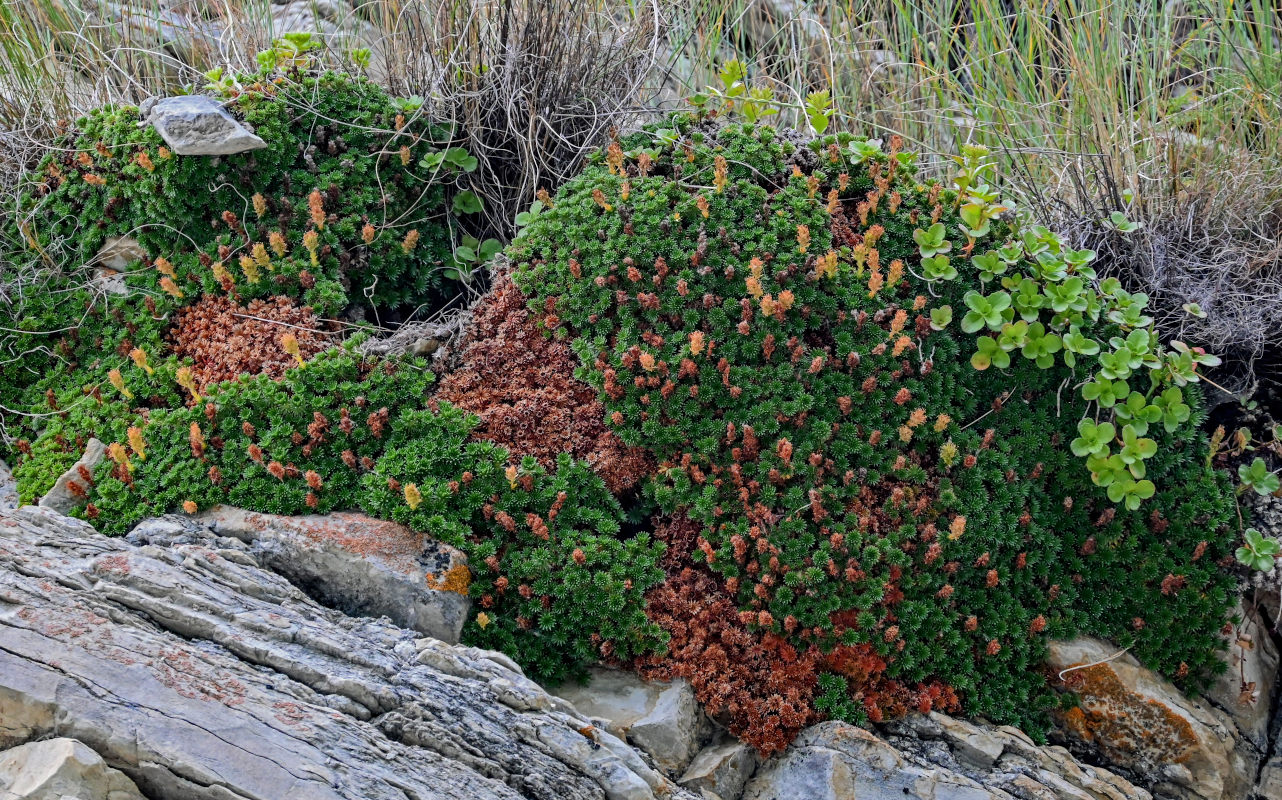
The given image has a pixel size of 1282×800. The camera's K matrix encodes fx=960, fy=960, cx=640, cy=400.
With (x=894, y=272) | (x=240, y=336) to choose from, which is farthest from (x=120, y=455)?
(x=894, y=272)

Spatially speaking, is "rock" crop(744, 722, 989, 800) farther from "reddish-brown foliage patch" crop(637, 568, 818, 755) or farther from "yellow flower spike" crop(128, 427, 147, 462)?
"yellow flower spike" crop(128, 427, 147, 462)

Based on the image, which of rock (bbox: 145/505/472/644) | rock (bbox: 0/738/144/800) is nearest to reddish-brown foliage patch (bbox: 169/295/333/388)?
rock (bbox: 145/505/472/644)

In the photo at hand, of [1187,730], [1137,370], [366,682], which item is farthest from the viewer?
[1137,370]

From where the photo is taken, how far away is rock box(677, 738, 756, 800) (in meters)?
3.66

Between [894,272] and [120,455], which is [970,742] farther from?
[120,455]

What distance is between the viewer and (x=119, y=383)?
4336mm

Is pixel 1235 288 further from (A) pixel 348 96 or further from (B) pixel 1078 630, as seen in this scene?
(A) pixel 348 96

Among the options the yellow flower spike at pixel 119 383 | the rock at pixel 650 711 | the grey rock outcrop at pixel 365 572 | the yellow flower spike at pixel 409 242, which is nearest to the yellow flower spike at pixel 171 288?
the yellow flower spike at pixel 119 383

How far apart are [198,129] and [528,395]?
2.19 meters

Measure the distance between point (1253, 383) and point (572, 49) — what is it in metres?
3.97

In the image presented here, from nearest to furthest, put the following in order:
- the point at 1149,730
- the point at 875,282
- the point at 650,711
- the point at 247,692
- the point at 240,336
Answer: the point at 247,692
the point at 650,711
the point at 1149,730
the point at 875,282
the point at 240,336

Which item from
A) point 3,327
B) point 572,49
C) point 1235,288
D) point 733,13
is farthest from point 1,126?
point 1235,288

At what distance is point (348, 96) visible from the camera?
534 cm

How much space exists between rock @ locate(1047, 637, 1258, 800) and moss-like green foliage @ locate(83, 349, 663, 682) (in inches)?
73.8
